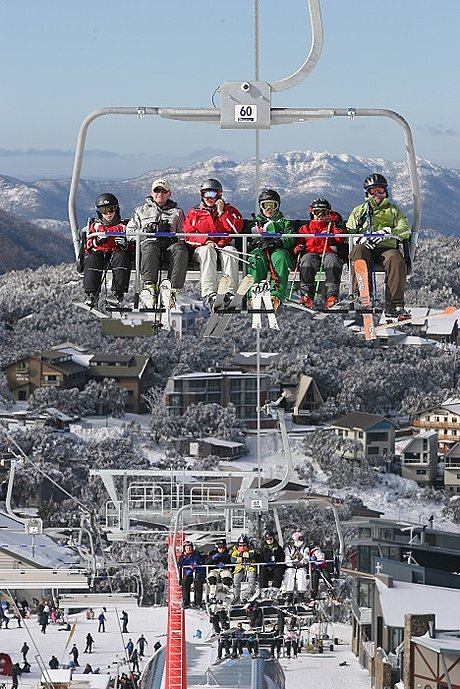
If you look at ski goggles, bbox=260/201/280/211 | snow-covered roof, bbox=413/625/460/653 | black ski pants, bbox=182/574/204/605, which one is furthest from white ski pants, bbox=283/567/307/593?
snow-covered roof, bbox=413/625/460/653

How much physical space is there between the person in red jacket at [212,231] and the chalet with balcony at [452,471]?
100ft

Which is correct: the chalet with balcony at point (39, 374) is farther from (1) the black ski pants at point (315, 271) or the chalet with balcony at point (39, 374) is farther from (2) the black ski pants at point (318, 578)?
(1) the black ski pants at point (315, 271)

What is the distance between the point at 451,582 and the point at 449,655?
3080mm

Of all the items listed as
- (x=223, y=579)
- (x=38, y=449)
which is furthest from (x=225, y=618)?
(x=38, y=449)

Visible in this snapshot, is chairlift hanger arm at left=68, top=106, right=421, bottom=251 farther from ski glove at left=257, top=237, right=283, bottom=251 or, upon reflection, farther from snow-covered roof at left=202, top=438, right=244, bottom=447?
snow-covered roof at left=202, top=438, right=244, bottom=447

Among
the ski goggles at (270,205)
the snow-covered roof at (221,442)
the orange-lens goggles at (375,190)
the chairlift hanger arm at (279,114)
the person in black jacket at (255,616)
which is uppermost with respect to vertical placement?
the chairlift hanger arm at (279,114)

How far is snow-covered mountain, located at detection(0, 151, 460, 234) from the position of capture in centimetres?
5016

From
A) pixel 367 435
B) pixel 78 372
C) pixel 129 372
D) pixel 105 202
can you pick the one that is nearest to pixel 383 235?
pixel 105 202

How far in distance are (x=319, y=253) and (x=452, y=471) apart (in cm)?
3105

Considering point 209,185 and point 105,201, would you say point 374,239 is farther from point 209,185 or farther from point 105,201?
point 105,201

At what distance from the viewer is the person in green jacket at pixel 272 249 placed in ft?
17.7

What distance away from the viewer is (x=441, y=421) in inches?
1550

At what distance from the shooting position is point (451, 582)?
16141 millimetres

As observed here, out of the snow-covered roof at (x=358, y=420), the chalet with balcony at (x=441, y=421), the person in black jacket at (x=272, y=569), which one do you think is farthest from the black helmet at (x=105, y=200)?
the snow-covered roof at (x=358, y=420)
